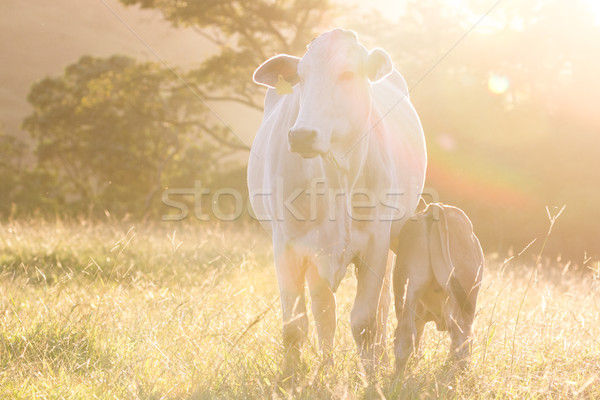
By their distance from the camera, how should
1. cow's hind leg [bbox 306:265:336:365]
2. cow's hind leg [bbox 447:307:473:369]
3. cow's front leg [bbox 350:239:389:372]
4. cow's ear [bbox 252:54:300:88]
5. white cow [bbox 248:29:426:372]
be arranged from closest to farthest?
cow's hind leg [bbox 447:307:473:369], white cow [bbox 248:29:426:372], cow's front leg [bbox 350:239:389:372], cow's ear [bbox 252:54:300:88], cow's hind leg [bbox 306:265:336:365]

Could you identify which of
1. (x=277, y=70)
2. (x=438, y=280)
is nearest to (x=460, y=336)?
(x=438, y=280)

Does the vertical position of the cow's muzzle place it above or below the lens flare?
below

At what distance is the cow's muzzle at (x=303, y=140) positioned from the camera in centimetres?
336

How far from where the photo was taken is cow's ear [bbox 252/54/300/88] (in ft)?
13.4

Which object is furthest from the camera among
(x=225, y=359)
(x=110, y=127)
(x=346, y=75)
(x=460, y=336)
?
(x=110, y=127)

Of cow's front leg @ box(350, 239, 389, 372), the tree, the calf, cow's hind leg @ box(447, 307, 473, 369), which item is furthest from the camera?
the tree

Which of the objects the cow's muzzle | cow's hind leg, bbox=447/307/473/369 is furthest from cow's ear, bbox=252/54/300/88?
cow's hind leg, bbox=447/307/473/369

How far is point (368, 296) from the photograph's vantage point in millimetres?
3893

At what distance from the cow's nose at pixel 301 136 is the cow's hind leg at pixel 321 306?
1.22 m

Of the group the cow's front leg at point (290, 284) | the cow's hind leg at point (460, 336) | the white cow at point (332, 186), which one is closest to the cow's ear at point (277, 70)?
the white cow at point (332, 186)

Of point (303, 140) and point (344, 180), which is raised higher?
point (303, 140)

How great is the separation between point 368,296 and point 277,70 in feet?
5.16

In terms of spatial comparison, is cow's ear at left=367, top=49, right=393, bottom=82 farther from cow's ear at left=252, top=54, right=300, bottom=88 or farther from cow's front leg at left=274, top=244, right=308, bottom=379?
cow's front leg at left=274, top=244, right=308, bottom=379

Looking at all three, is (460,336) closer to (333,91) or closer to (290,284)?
(290,284)
